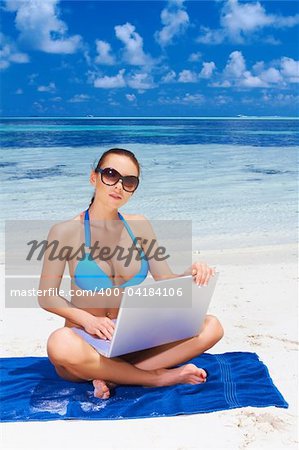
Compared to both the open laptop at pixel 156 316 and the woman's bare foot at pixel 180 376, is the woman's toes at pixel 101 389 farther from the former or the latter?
the woman's bare foot at pixel 180 376

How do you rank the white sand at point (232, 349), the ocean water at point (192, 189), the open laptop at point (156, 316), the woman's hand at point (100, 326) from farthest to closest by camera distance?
the ocean water at point (192, 189) → the woman's hand at point (100, 326) → the open laptop at point (156, 316) → the white sand at point (232, 349)

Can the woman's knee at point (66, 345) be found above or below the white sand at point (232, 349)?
above

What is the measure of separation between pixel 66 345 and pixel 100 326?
0.60ft

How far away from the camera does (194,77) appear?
56.1m

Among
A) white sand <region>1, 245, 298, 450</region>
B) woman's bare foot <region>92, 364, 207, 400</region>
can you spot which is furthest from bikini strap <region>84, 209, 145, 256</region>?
white sand <region>1, 245, 298, 450</region>

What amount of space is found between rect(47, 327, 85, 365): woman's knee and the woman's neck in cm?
61

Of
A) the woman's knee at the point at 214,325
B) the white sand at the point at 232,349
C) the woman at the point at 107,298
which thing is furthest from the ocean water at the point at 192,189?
the woman at the point at 107,298

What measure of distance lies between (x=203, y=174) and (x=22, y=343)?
11465mm

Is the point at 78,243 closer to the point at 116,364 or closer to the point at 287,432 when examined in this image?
the point at 116,364

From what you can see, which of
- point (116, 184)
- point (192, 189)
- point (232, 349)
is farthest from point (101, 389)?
point (192, 189)

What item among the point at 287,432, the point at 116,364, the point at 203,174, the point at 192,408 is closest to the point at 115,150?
the point at 116,364

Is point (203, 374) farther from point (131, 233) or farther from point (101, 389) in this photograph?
point (131, 233)

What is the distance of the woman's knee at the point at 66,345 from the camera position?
314 cm

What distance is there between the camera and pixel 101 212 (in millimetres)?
3408
